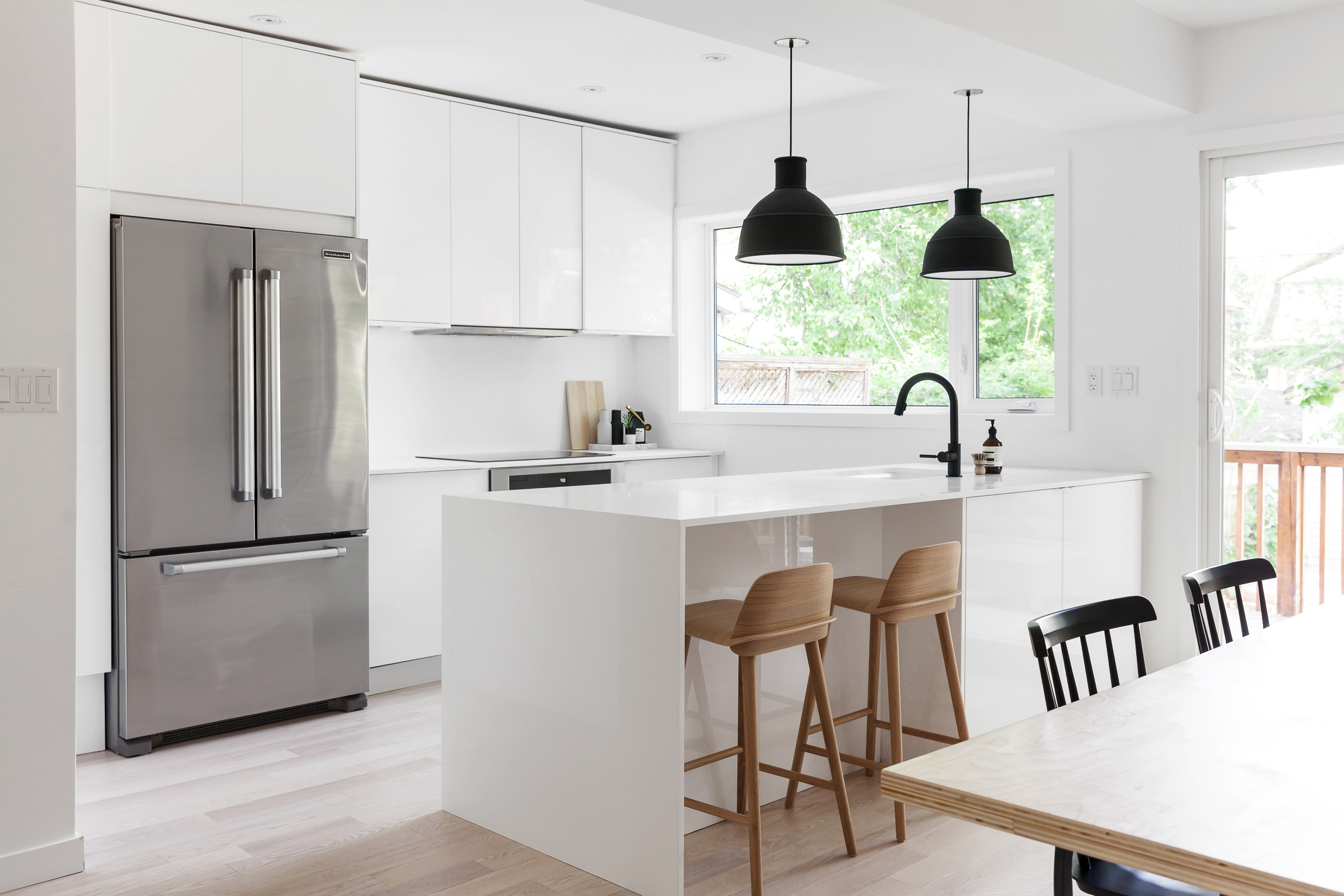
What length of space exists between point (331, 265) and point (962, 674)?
2.69m

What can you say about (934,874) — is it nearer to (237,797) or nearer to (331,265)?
(237,797)

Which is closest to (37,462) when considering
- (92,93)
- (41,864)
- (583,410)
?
(41,864)

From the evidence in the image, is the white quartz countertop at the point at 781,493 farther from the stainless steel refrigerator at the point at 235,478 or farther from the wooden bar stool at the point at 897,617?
the stainless steel refrigerator at the point at 235,478

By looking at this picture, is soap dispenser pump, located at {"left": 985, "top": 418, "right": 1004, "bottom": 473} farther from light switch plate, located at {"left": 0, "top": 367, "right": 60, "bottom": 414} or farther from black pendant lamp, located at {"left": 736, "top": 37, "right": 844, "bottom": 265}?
light switch plate, located at {"left": 0, "top": 367, "right": 60, "bottom": 414}

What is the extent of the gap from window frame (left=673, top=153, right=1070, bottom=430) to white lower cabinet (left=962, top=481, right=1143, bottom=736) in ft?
2.14

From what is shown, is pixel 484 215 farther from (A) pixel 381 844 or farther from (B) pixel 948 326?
(A) pixel 381 844

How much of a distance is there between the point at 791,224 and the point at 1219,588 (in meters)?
1.51

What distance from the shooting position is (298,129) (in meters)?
4.03

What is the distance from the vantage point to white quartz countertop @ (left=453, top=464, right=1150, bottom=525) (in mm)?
2619

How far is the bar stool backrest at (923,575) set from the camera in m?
2.86

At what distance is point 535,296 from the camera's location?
5.11 meters

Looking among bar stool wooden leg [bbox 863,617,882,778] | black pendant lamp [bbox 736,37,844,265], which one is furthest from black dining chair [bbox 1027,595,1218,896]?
black pendant lamp [bbox 736,37,844,265]

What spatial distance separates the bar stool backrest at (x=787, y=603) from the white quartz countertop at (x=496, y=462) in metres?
2.19

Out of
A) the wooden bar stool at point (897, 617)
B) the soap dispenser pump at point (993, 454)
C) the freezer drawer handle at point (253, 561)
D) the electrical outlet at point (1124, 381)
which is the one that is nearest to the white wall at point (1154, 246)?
the electrical outlet at point (1124, 381)
